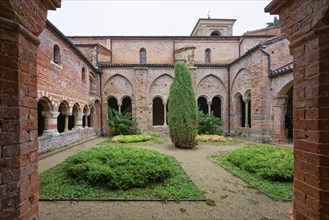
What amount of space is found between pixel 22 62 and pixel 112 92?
51.4ft

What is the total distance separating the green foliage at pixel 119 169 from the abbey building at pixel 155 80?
15.5 feet

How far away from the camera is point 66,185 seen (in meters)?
4.52

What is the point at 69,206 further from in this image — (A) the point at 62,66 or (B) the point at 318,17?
(A) the point at 62,66

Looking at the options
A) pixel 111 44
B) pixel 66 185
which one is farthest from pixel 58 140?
pixel 111 44

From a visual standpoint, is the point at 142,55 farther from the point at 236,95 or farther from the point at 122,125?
the point at 236,95

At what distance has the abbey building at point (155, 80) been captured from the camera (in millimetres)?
9943

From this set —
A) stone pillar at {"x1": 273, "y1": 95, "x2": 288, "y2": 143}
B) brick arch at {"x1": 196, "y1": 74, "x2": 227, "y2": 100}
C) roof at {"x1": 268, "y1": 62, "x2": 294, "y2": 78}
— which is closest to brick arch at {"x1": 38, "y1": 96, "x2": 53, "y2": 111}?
brick arch at {"x1": 196, "y1": 74, "x2": 227, "y2": 100}

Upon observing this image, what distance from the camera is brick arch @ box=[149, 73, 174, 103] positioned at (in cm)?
1750

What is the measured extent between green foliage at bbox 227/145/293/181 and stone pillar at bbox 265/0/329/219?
312 cm

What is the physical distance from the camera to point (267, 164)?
563 centimetres

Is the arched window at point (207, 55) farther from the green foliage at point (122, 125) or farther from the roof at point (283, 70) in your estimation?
the green foliage at point (122, 125)

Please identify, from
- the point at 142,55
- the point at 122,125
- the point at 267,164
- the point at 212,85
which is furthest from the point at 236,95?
the point at 267,164

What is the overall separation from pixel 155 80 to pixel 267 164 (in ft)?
43.5

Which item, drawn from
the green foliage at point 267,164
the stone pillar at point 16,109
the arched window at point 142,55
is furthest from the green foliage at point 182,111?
the arched window at point 142,55
